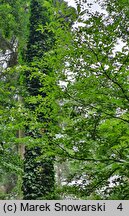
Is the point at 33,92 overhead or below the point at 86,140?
overhead

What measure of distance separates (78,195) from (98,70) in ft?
4.07

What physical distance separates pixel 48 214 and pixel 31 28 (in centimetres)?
720

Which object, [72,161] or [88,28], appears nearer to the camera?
[88,28]

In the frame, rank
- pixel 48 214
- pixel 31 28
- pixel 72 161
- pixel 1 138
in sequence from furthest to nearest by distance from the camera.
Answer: pixel 31 28
pixel 1 138
pixel 72 161
pixel 48 214

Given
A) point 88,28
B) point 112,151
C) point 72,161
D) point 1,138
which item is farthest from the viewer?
point 1,138

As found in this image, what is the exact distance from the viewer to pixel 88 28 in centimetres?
243

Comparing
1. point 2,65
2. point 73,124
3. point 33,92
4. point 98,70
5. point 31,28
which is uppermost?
point 2,65

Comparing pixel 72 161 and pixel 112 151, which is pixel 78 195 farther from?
pixel 112 151

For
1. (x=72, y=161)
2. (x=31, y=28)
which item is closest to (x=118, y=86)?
(x=72, y=161)

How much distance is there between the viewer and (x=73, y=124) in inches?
111

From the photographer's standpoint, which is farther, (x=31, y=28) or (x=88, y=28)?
(x=31, y=28)

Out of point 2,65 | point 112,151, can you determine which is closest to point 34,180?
point 112,151

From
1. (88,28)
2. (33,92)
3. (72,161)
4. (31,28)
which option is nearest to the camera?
(88,28)

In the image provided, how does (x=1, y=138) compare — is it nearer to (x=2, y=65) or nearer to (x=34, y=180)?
(x=34, y=180)
